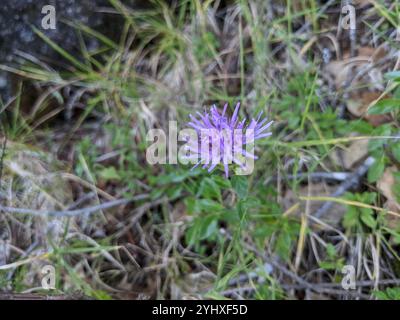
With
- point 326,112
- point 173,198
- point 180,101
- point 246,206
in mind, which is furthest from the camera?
point 180,101

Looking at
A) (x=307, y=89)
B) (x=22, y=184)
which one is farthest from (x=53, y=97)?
(x=307, y=89)

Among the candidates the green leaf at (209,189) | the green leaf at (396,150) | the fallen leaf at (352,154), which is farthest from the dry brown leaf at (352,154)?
the green leaf at (209,189)

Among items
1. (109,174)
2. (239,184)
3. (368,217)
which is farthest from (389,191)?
(109,174)

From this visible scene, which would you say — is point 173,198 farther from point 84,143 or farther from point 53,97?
point 53,97

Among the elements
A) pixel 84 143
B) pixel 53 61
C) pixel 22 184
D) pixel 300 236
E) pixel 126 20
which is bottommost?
pixel 300 236

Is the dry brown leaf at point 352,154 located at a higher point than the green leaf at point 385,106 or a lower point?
lower

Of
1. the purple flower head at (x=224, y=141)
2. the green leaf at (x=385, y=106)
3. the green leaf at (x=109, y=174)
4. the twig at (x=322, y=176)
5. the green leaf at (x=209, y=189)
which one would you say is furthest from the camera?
the green leaf at (x=109, y=174)

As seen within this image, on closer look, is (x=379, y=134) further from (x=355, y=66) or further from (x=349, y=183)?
(x=355, y=66)

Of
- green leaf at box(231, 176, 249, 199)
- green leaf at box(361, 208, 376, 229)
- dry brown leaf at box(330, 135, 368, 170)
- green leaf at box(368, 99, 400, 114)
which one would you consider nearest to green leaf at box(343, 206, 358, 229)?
green leaf at box(361, 208, 376, 229)

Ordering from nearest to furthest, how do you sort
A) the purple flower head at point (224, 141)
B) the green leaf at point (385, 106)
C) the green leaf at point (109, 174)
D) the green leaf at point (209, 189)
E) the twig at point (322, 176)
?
the purple flower head at point (224, 141) → the green leaf at point (385, 106) → the green leaf at point (209, 189) → the twig at point (322, 176) → the green leaf at point (109, 174)

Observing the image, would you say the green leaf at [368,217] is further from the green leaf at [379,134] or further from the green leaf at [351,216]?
the green leaf at [379,134]
